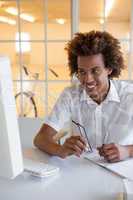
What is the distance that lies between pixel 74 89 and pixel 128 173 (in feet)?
2.42

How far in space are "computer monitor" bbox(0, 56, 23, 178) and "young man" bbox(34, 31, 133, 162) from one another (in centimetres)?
77

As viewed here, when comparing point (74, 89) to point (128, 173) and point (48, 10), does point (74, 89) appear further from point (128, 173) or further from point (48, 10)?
point (48, 10)

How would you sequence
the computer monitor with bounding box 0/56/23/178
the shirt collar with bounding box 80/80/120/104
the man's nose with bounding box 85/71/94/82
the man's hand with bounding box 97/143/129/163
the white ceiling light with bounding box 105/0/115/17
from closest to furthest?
the computer monitor with bounding box 0/56/23/178, the man's hand with bounding box 97/143/129/163, the man's nose with bounding box 85/71/94/82, the shirt collar with bounding box 80/80/120/104, the white ceiling light with bounding box 105/0/115/17

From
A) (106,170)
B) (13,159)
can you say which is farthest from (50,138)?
(13,159)

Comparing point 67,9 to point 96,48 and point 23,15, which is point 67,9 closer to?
point 23,15

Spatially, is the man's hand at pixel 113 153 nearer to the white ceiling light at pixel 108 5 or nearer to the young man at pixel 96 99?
the young man at pixel 96 99

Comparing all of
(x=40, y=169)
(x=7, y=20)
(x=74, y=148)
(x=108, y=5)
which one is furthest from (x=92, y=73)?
(x=7, y=20)

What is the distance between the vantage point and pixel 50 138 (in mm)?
1622

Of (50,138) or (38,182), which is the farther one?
(50,138)

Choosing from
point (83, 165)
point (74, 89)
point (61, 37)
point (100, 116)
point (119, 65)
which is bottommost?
point (83, 165)

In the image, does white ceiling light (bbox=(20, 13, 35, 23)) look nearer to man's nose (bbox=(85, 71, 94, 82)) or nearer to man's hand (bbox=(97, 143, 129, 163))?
man's nose (bbox=(85, 71, 94, 82))

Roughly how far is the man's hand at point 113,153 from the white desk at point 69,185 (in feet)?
0.25

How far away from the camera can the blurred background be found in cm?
337

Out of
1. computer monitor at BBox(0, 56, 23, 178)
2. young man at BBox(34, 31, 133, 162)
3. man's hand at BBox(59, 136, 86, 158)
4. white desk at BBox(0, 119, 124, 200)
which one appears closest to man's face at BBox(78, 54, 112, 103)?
young man at BBox(34, 31, 133, 162)
